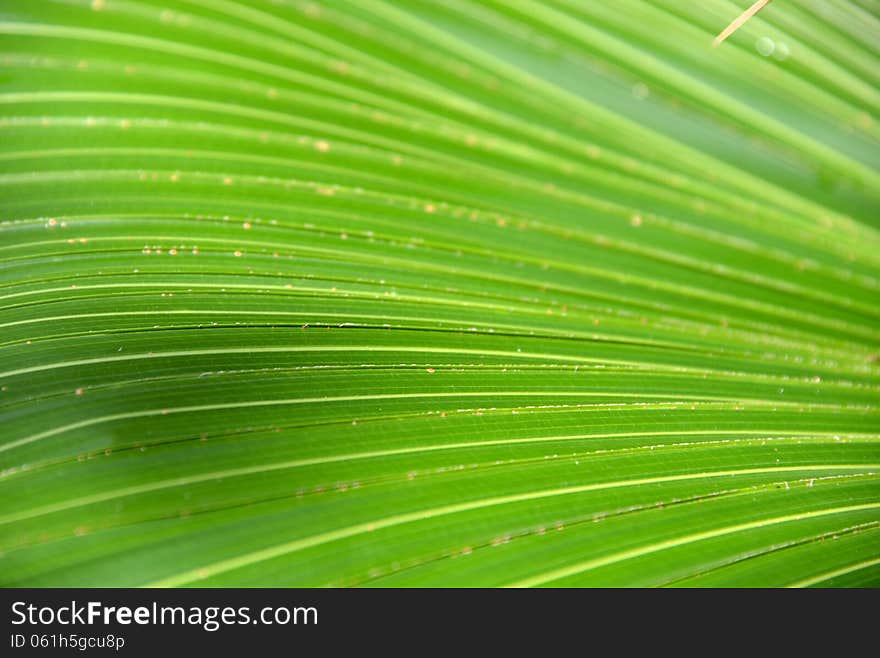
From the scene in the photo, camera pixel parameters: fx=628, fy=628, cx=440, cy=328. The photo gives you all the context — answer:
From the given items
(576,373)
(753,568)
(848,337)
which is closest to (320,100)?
(576,373)

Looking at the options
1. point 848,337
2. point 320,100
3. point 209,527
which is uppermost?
point 320,100

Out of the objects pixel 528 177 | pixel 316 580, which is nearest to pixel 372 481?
pixel 316 580

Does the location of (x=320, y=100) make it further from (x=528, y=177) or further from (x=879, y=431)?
(x=879, y=431)

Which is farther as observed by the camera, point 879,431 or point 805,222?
point 879,431

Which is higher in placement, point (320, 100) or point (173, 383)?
point (320, 100)

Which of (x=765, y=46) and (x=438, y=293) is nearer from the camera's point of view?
(x=765, y=46)

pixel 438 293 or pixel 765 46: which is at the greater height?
pixel 765 46
